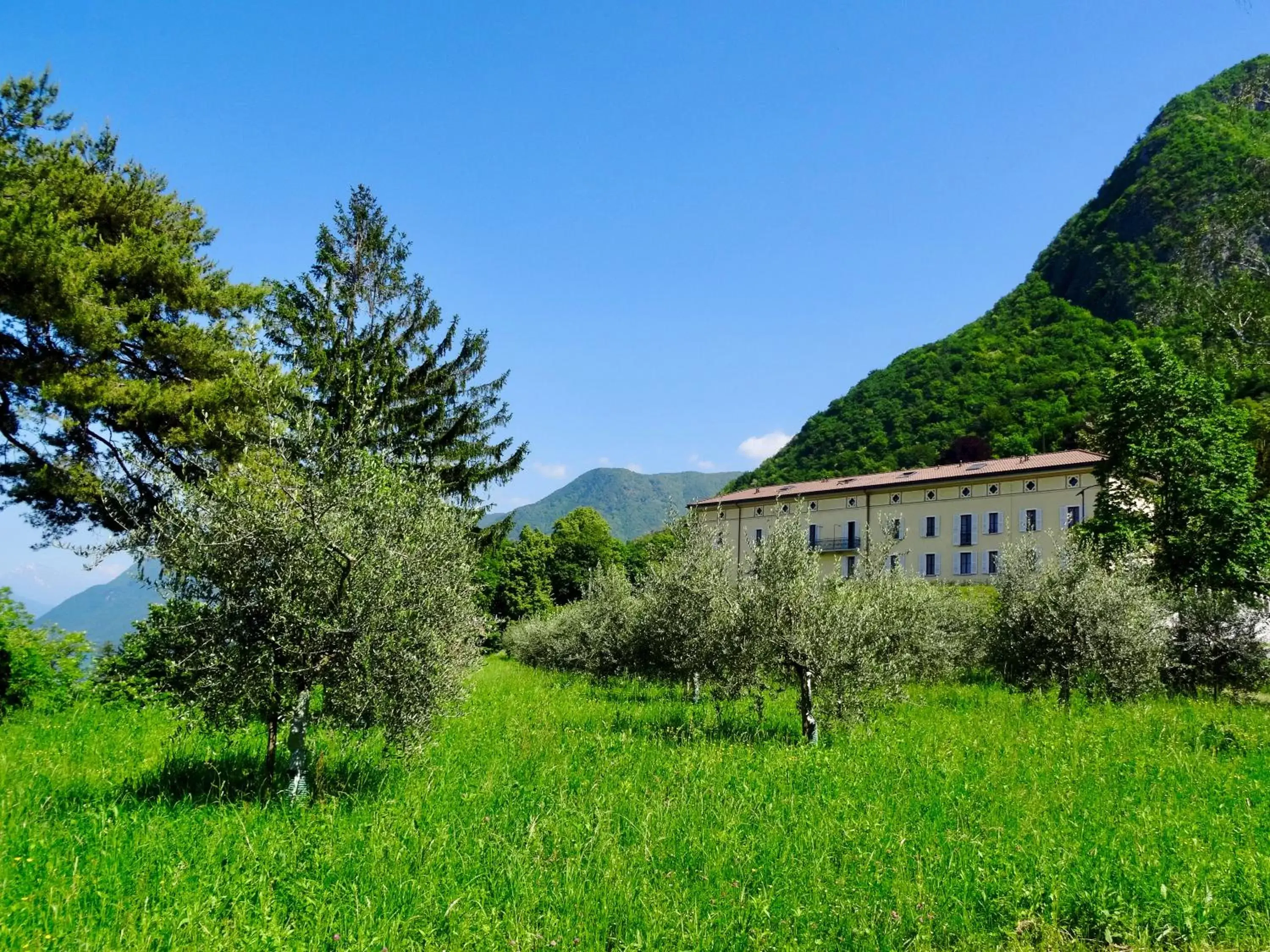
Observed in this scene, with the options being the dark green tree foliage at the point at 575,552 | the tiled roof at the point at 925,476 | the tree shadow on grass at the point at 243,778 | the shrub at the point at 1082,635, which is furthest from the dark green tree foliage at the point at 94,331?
the dark green tree foliage at the point at 575,552

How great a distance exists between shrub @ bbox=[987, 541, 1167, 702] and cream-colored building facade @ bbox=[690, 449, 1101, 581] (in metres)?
29.4

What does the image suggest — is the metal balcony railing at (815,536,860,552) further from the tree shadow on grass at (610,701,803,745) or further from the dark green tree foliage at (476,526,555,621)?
the tree shadow on grass at (610,701,803,745)

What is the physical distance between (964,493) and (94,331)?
59.0 m

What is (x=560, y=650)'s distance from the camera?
3009 cm

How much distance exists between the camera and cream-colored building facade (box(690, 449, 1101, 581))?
54594mm

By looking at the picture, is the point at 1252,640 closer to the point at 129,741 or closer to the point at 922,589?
the point at 922,589

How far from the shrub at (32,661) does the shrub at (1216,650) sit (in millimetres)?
25892

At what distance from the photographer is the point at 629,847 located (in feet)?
23.1

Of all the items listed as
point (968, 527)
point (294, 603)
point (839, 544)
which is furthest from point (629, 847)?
point (839, 544)

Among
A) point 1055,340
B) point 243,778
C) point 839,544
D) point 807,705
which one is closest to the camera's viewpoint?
point 243,778

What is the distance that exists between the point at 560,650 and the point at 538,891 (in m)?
24.6

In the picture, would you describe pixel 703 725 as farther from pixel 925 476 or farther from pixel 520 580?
pixel 925 476

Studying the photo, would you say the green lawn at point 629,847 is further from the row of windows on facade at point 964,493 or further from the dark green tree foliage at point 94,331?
the row of windows on facade at point 964,493

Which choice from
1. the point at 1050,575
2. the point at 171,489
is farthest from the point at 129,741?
the point at 1050,575
